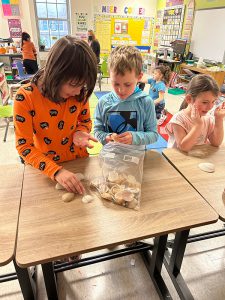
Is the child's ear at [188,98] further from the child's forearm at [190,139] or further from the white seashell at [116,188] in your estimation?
the white seashell at [116,188]

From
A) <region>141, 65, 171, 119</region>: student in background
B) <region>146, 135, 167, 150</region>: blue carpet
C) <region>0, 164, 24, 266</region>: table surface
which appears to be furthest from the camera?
<region>141, 65, 171, 119</region>: student in background

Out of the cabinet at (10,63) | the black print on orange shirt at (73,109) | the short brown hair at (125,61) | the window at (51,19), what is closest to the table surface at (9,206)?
the black print on orange shirt at (73,109)

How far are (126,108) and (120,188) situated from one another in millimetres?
500

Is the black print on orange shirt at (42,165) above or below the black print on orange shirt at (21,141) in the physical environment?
below

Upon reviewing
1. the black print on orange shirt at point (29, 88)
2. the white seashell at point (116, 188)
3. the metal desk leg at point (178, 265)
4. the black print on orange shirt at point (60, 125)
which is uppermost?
the black print on orange shirt at point (29, 88)

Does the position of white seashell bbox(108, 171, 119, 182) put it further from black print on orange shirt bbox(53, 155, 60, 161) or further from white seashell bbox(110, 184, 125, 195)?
black print on orange shirt bbox(53, 155, 60, 161)

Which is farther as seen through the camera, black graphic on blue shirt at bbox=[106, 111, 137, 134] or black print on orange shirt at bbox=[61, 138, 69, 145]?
black graphic on blue shirt at bbox=[106, 111, 137, 134]

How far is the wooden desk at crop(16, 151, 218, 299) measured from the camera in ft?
2.06

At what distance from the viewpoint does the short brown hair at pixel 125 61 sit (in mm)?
1041

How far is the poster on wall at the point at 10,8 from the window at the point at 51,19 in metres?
0.49

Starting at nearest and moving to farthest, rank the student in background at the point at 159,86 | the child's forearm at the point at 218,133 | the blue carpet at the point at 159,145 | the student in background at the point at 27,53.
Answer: the child's forearm at the point at 218,133, the blue carpet at the point at 159,145, the student in background at the point at 159,86, the student in background at the point at 27,53

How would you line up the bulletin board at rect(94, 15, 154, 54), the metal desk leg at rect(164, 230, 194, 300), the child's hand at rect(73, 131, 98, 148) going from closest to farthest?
the child's hand at rect(73, 131, 98, 148)
the metal desk leg at rect(164, 230, 194, 300)
the bulletin board at rect(94, 15, 154, 54)

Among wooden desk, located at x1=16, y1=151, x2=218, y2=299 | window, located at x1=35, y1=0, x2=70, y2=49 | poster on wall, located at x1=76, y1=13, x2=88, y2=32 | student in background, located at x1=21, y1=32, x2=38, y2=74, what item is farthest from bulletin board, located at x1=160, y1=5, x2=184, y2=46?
wooden desk, located at x1=16, y1=151, x2=218, y2=299

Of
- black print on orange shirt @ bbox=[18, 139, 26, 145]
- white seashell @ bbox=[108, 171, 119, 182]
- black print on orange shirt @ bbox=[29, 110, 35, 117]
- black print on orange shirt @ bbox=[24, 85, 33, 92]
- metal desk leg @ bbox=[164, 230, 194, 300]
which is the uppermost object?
black print on orange shirt @ bbox=[24, 85, 33, 92]
